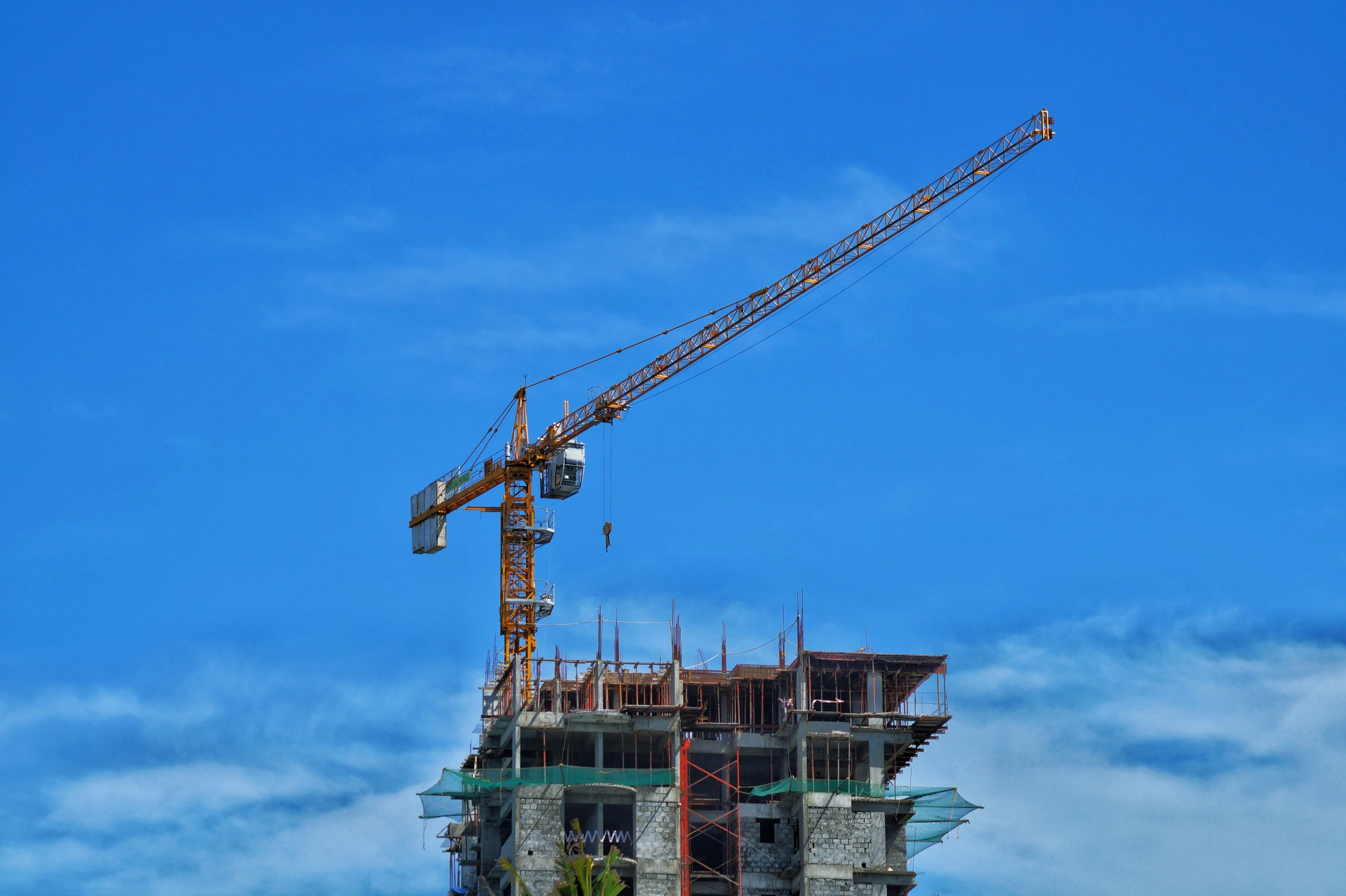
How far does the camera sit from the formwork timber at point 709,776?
455 ft

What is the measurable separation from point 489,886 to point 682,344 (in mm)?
49652

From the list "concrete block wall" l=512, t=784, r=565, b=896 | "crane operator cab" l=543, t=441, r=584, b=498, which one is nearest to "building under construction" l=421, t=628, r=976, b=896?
"concrete block wall" l=512, t=784, r=565, b=896

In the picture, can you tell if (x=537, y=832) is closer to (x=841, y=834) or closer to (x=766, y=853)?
(x=766, y=853)

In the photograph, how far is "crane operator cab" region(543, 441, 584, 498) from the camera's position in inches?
6752

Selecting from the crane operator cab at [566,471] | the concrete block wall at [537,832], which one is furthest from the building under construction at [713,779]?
the crane operator cab at [566,471]

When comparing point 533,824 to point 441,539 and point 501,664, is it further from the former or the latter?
point 441,539

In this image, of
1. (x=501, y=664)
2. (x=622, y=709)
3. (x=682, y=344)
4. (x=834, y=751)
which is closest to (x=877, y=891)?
(x=834, y=751)

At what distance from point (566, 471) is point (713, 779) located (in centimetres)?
3249

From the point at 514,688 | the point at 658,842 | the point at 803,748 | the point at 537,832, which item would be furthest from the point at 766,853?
the point at 514,688

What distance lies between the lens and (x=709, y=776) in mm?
146250

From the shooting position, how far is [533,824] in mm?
137250

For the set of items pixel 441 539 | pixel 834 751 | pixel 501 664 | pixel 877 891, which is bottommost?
pixel 877 891

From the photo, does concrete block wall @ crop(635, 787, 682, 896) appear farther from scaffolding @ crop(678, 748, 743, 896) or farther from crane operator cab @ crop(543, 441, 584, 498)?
crane operator cab @ crop(543, 441, 584, 498)

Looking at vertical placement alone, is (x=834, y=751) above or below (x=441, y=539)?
below
